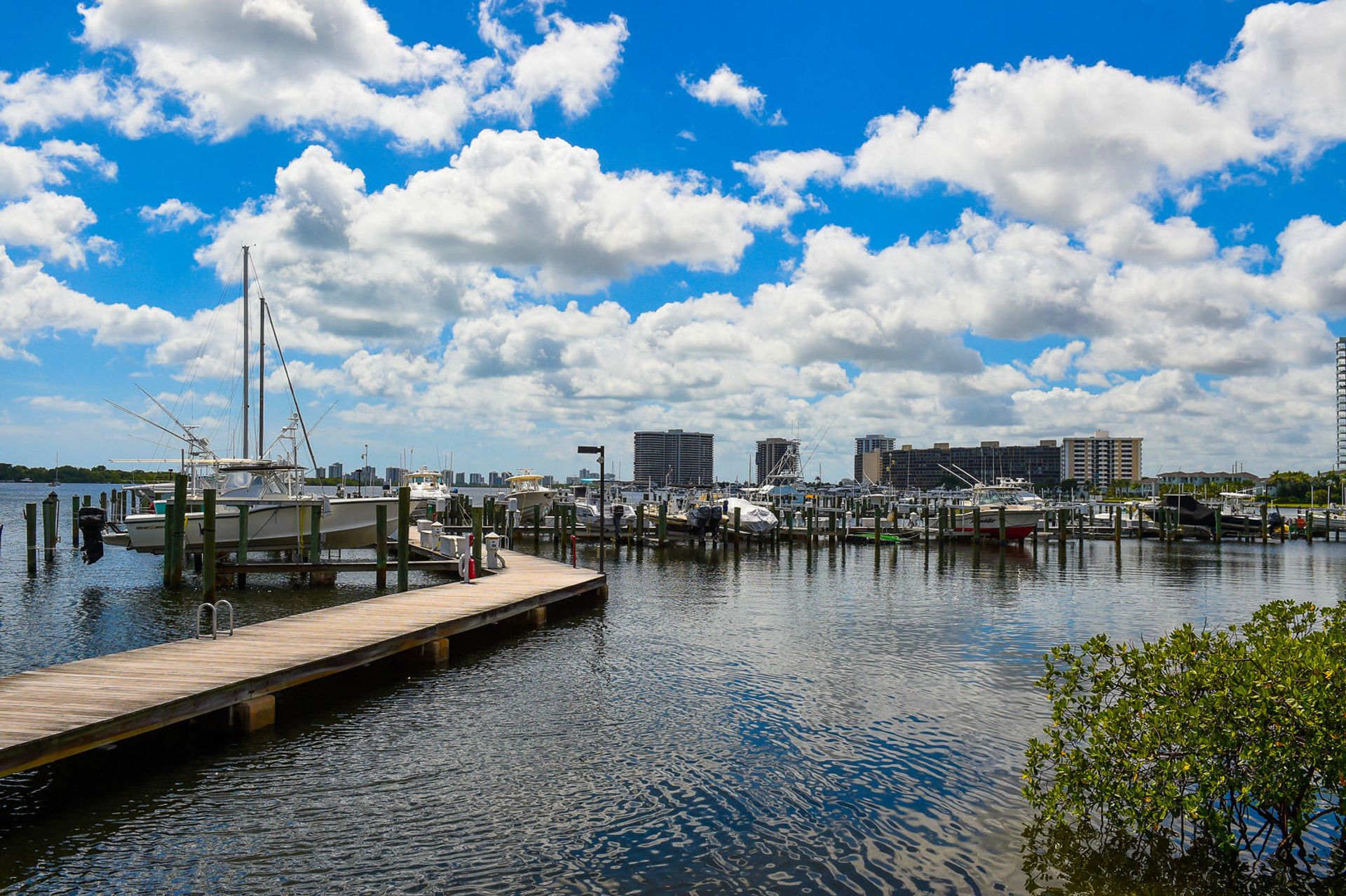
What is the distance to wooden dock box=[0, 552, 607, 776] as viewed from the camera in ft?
33.4

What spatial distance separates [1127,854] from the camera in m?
9.41

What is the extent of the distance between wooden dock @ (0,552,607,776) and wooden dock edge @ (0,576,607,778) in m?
0.01

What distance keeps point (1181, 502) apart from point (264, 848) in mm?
85667

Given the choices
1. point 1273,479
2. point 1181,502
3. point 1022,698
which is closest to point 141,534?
→ point 1022,698

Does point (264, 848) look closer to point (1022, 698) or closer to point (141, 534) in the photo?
point (1022, 698)

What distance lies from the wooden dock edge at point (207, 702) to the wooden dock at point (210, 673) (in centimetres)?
1

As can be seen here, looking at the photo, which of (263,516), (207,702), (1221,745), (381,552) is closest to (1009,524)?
(381,552)

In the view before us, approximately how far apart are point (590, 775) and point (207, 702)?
5282 mm

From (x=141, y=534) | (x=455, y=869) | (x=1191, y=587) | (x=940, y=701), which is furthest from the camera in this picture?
(x=1191, y=587)

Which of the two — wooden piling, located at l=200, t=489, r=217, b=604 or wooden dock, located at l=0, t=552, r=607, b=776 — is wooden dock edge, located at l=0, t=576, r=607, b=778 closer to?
wooden dock, located at l=0, t=552, r=607, b=776

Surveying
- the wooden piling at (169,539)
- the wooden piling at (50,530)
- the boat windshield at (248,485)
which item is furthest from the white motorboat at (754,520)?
the wooden piling at (50,530)

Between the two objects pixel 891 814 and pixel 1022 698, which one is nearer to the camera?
pixel 891 814

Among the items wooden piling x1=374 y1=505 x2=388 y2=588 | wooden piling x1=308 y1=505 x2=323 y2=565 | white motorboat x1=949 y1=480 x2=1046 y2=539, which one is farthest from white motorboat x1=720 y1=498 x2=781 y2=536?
wooden piling x1=374 y1=505 x2=388 y2=588

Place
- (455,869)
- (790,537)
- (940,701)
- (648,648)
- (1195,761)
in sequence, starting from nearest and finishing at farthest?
1. (1195,761)
2. (455,869)
3. (940,701)
4. (648,648)
5. (790,537)
